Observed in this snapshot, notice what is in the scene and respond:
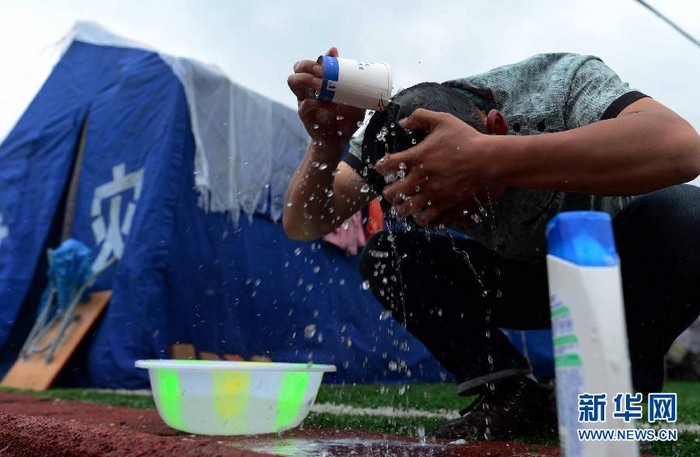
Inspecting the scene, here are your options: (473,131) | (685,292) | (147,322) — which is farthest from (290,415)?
(147,322)

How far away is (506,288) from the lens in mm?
1614

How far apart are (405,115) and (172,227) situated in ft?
8.17

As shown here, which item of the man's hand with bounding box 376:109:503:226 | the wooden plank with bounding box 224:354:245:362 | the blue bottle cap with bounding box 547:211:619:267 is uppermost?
the man's hand with bounding box 376:109:503:226

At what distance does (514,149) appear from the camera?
918mm

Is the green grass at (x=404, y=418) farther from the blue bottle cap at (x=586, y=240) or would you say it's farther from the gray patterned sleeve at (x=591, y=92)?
→ the blue bottle cap at (x=586, y=240)

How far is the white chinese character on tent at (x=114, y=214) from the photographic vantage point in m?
3.58

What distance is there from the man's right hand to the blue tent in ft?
7.13

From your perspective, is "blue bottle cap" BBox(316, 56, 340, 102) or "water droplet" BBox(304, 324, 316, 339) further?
"water droplet" BBox(304, 324, 316, 339)

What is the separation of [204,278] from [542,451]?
8.70ft

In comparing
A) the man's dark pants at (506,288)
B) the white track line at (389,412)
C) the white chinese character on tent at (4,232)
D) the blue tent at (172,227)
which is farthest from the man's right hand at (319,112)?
the white chinese character on tent at (4,232)

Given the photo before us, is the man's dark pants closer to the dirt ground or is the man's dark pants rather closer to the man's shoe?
the man's shoe

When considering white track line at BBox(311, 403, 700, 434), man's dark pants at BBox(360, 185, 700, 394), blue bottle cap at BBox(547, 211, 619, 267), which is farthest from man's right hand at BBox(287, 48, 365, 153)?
white track line at BBox(311, 403, 700, 434)

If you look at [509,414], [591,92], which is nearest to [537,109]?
[591,92]

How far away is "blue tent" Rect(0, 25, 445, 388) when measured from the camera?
336cm
